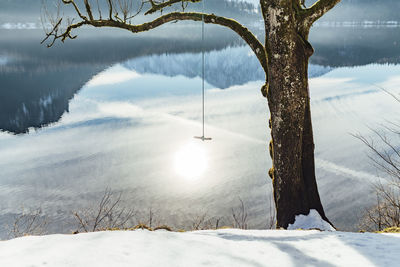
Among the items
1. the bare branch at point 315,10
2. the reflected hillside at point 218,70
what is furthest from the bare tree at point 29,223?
the reflected hillside at point 218,70

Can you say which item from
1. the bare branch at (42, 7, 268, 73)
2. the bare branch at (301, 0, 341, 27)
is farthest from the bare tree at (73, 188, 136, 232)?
the bare branch at (301, 0, 341, 27)

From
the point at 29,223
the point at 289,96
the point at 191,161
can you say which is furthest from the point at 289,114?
the point at 191,161

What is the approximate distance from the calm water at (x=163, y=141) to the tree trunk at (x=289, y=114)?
16.8 feet

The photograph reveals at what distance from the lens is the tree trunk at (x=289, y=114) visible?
494 cm

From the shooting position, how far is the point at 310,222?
18.0 feet

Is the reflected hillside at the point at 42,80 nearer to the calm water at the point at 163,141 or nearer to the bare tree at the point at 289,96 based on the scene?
the calm water at the point at 163,141

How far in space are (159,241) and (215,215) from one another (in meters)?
8.19

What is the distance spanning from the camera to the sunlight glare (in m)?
14.2

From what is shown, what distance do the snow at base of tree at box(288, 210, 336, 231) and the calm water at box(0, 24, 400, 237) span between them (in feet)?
16.4

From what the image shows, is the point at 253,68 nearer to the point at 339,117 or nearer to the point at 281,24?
the point at 339,117

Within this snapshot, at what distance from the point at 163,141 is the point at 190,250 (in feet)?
50.4

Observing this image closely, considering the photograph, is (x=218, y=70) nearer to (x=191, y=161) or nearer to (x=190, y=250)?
(x=191, y=161)

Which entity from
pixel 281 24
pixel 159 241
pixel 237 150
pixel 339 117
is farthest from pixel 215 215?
pixel 339 117

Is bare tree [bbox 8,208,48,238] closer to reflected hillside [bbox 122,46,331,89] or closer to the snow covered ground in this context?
the snow covered ground
